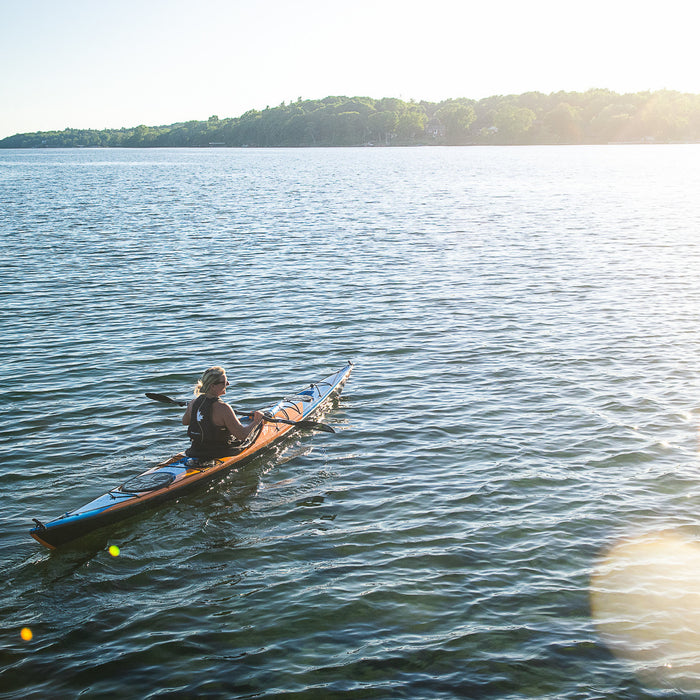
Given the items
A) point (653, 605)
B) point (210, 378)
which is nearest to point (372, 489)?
point (210, 378)

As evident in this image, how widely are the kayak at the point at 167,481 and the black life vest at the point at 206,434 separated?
138 mm

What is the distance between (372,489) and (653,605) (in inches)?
162

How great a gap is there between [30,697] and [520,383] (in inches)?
426

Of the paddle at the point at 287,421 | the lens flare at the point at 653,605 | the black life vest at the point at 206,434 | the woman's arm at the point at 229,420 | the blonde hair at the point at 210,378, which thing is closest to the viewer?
the lens flare at the point at 653,605

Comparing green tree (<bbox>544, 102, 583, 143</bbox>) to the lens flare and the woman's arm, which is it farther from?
the lens flare

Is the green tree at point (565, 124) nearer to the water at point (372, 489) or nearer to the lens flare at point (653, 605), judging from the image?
the water at point (372, 489)

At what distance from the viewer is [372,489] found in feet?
34.5

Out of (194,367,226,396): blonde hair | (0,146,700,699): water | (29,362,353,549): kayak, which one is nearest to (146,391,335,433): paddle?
(29,362,353,549): kayak

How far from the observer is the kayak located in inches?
351

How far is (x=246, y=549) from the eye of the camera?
29.6 ft

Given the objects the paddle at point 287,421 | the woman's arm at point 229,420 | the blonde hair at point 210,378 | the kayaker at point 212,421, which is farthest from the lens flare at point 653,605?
the blonde hair at point 210,378

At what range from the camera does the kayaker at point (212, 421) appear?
1038cm

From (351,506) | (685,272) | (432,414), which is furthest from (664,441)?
(685,272)

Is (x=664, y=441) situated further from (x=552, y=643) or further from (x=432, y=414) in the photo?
(x=552, y=643)
